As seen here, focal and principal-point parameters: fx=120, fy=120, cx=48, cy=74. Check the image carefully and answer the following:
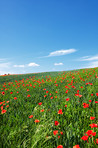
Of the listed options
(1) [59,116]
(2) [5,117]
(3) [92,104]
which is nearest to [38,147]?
(1) [59,116]

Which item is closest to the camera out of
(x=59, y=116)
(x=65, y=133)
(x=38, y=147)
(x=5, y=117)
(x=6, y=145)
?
(x=38, y=147)

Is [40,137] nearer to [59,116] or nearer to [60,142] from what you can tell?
[60,142]

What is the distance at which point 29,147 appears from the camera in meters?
2.36

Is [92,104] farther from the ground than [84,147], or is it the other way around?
[92,104]

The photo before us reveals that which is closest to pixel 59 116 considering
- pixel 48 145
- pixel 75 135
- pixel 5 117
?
pixel 75 135

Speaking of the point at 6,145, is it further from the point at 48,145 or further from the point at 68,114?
the point at 68,114

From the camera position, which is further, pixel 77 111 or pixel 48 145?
pixel 77 111

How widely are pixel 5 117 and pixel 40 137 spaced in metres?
1.95

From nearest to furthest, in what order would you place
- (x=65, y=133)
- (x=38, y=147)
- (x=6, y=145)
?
(x=38, y=147) → (x=6, y=145) → (x=65, y=133)

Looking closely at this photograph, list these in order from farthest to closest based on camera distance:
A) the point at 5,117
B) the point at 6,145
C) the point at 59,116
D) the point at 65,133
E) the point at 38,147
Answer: the point at 5,117 < the point at 59,116 < the point at 65,133 < the point at 6,145 < the point at 38,147

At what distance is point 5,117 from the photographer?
12.9 ft

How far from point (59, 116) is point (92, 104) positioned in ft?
4.21

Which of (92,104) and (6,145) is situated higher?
(92,104)

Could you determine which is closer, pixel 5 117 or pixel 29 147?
pixel 29 147
